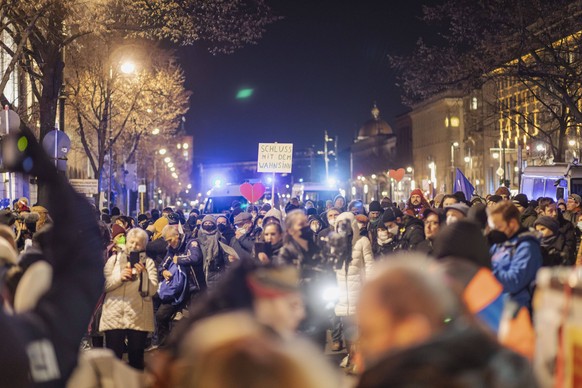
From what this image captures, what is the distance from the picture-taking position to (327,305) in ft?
29.3

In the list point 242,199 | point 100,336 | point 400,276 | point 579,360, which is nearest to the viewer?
point 400,276

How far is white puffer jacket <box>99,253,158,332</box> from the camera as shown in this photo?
11.5 meters

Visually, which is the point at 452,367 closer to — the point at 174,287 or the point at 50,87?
the point at 174,287

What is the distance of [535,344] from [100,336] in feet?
31.1

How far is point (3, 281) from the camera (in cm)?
652

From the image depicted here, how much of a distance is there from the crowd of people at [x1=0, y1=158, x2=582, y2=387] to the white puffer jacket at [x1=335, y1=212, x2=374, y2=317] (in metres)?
0.02

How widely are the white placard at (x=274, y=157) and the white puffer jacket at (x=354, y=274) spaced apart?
40.1 feet

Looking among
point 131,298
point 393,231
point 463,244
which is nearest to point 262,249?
point 131,298

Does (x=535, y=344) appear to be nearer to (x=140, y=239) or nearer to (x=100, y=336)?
(x=140, y=239)

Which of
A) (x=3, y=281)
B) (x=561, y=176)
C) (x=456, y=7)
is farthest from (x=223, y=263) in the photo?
(x=561, y=176)

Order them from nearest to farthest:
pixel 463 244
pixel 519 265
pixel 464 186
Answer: pixel 463 244 < pixel 519 265 < pixel 464 186

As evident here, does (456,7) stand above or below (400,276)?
above

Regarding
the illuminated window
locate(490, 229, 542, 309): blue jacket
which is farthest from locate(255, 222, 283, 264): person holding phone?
the illuminated window

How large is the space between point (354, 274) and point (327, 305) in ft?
15.3
